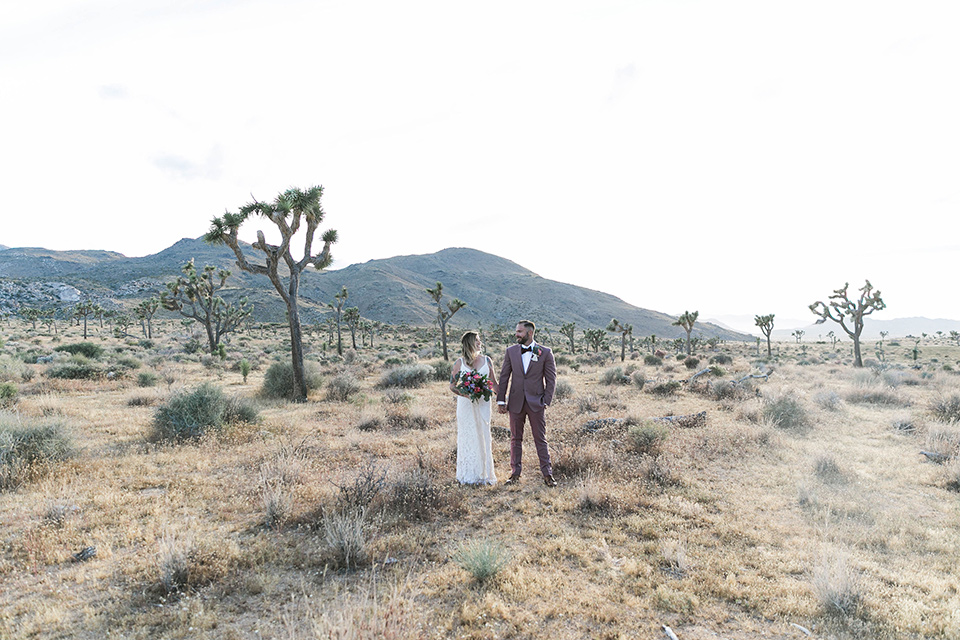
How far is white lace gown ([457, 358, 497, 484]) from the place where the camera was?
6.63 m

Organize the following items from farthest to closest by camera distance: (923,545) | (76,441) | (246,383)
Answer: (246,383) < (76,441) < (923,545)

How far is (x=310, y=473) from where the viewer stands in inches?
281

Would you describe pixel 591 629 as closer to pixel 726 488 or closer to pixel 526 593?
pixel 526 593

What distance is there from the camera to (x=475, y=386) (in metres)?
6.57

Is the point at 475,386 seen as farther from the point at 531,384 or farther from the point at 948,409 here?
the point at 948,409

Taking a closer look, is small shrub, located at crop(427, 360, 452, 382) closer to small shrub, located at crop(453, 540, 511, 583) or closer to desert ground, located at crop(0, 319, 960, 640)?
desert ground, located at crop(0, 319, 960, 640)

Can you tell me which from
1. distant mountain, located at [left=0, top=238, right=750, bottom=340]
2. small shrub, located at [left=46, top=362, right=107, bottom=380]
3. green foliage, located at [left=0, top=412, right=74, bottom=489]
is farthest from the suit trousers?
distant mountain, located at [left=0, top=238, right=750, bottom=340]

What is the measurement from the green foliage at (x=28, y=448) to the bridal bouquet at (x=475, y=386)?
6.38 metres

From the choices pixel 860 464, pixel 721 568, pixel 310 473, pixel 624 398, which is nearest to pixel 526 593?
pixel 721 568

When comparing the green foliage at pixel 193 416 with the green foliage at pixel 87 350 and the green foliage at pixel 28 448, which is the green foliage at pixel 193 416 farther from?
the green foliage at pixel 87 350

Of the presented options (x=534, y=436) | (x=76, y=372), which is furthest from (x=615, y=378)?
(x=76, y=372)

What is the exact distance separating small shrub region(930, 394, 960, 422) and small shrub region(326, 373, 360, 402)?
16.1 meters

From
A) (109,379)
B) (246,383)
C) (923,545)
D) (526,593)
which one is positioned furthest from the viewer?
(246,383)

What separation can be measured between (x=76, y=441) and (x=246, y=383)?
11273mm
